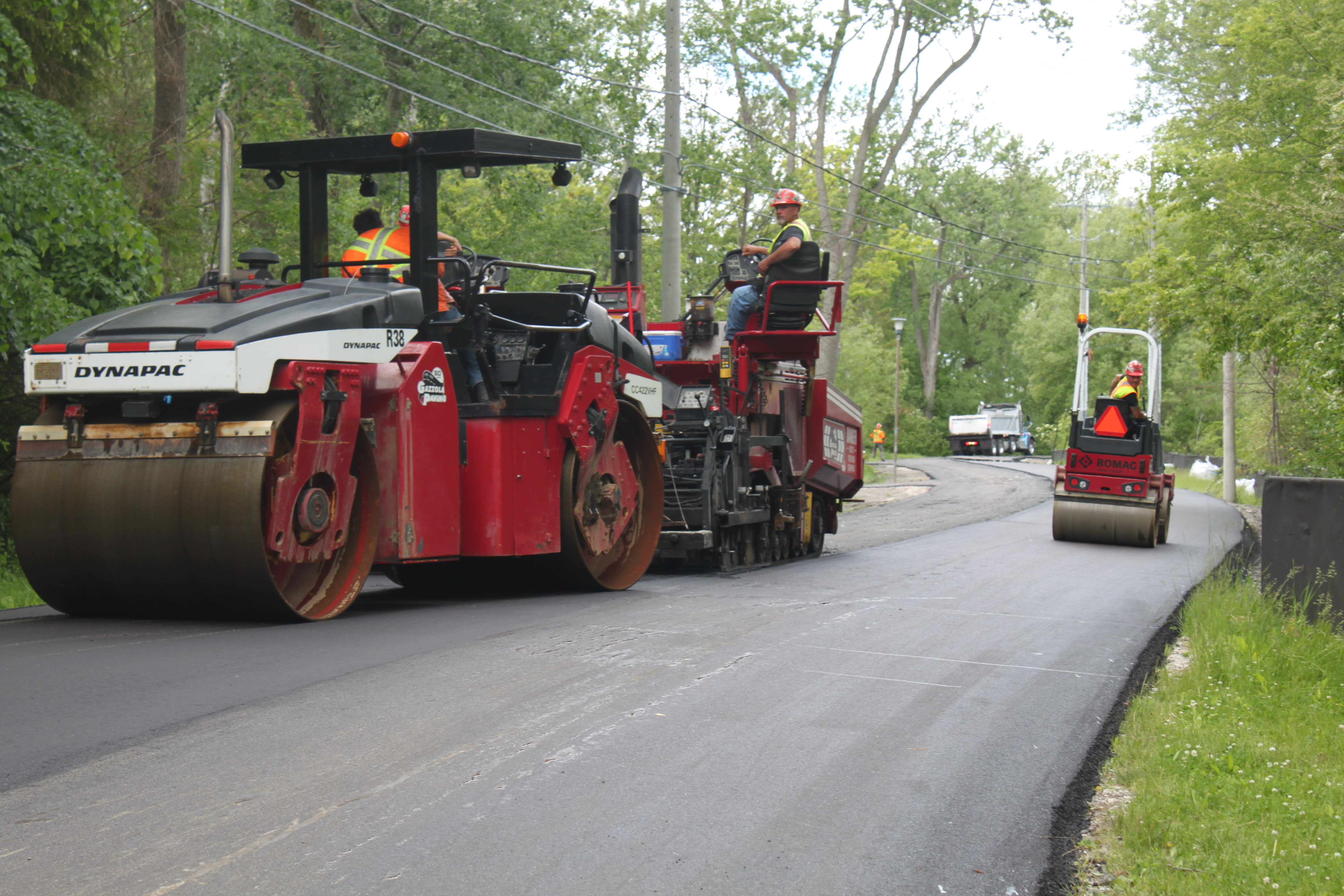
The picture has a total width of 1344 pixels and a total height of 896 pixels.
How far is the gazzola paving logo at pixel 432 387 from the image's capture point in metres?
8.05

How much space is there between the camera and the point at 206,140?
21.0 m

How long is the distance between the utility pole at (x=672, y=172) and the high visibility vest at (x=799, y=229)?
301 inches

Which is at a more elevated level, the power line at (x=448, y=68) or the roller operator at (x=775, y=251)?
the power line at (x=448, y=68)

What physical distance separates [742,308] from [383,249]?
5.32 metres

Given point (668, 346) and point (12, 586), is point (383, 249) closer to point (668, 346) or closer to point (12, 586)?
point (12, 586)

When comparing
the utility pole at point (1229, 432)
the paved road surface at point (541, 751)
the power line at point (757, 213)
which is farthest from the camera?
the utility pole at point (1229, 432)

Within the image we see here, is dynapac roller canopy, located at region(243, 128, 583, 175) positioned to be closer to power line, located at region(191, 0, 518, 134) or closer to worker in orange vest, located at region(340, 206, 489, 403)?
worker in orange vest, located at region(340, 206, 489, 403)

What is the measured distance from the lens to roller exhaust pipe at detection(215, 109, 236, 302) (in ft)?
23.0

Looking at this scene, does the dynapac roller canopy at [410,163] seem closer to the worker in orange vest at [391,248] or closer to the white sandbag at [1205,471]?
the worker in orange vest at [391,248]

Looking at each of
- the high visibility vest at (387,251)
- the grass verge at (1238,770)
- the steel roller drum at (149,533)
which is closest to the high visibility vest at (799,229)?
the high visibility vest at (387,251)

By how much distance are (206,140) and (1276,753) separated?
19316 millimetres

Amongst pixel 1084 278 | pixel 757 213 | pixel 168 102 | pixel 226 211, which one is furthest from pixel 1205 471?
pixel 226 211

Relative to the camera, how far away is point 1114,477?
1770cm

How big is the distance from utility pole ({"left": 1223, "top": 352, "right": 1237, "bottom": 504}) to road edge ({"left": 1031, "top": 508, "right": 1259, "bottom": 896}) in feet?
79.2
